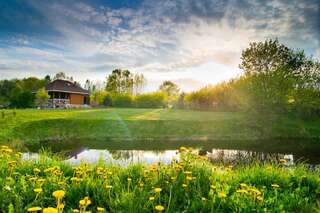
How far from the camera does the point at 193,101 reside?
47.0 m

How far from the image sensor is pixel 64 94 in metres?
43.7

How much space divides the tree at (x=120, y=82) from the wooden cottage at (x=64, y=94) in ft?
57.1

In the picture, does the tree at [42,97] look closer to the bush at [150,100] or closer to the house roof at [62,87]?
the house roof at [62,87]

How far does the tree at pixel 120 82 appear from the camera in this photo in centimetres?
6594

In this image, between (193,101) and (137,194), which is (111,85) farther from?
(137,194)

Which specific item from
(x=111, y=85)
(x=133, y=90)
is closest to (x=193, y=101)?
(x=111, y=85)

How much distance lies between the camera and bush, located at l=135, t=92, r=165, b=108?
51.8 m

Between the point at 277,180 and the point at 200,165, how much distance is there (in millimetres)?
1521

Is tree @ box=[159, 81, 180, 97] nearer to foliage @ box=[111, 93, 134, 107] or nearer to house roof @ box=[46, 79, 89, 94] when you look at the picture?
foliage @ box=[111, 93, 134, 107]

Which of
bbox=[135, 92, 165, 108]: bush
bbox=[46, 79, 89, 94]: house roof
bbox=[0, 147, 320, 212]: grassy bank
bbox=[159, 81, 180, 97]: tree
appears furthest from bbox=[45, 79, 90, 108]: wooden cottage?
bbox=[0, 147, 320, 212]: grassy bank

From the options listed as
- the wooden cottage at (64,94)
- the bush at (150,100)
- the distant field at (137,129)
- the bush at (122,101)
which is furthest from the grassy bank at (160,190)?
the bush at (122,101)

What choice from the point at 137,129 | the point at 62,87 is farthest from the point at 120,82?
the point at 137,129

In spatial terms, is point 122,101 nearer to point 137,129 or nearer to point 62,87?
point 62,87

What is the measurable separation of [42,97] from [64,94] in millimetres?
7211
